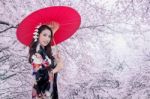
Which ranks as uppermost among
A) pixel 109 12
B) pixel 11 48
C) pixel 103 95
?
pixel 109 12

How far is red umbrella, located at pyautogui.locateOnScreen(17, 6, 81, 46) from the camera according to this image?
2896mm

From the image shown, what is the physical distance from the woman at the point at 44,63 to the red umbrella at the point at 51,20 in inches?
2.1

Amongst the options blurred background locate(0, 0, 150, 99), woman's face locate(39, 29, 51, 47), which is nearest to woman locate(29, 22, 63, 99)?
woman's face locate(39, 29, 51, 47)

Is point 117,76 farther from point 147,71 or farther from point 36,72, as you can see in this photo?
point 36,72

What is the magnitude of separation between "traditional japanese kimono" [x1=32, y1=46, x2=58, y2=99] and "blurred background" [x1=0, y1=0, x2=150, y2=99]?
2.64ft

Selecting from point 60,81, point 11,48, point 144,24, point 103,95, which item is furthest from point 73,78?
point 144,24

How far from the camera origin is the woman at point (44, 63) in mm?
2902

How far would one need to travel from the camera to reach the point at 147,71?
3877 millimetres

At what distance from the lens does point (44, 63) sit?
291 centimetres

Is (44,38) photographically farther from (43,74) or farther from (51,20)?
(43,74)

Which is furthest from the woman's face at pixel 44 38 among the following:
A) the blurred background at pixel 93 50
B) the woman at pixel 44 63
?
the blurred background at pixel 93 50

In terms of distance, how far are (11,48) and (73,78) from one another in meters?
0.80

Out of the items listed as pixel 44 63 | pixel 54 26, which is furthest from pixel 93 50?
pixel 44 63

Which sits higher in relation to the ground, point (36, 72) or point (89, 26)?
point (89, 26)
